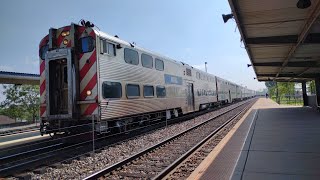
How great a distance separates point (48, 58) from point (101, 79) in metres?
2.15

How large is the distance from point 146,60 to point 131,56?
166 cm

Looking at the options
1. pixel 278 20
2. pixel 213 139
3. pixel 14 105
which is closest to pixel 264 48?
pixel 278 20

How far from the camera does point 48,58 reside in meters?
11.1

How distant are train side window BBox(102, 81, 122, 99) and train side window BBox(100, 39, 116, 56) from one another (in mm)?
1118

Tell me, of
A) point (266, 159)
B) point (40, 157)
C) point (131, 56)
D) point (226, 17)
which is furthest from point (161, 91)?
point (266, 159)

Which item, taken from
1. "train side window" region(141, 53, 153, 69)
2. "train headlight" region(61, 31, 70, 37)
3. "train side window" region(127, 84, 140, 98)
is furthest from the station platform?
"train headlight" region(61, 31, 70, 37)

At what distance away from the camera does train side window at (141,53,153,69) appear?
14.1m

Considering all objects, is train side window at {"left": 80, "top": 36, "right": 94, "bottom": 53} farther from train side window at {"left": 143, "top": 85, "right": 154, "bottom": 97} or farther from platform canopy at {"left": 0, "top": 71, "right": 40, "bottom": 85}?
platform canopy at {"left": 0, "top": 71, "right": 40, "bottom": 85}

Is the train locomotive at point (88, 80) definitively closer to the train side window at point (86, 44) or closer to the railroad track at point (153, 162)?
the train side window at point (86, 44)

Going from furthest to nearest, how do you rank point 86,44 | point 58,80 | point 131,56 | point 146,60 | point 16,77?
point 16,77, point 146,60, point 131,56, point 58,80, point 86,44

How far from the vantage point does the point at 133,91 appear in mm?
12734

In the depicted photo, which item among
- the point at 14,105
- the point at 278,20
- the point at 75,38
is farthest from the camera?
the point at 14,105

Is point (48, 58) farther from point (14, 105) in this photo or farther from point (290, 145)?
point (14, 105)

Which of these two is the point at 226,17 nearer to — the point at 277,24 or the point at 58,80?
the point at 277,24
